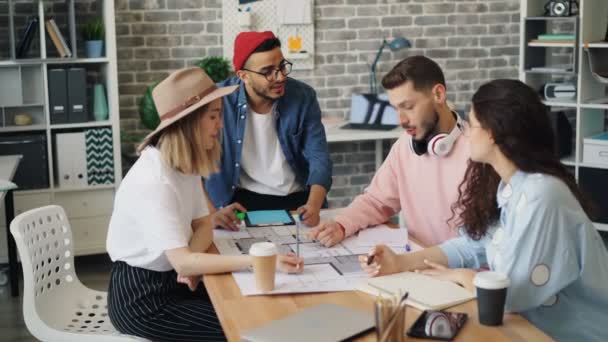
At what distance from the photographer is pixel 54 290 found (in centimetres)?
294

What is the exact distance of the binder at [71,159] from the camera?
16.7ft

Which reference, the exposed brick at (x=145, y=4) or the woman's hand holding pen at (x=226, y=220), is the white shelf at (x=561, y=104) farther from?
the woman's hand holding pen at (x=226, y=220)

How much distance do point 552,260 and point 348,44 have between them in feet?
13.3

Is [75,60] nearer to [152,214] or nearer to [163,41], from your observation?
[163,41]

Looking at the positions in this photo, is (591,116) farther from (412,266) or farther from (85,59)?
(412,266)

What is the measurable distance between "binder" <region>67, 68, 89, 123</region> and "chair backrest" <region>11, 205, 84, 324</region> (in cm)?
218

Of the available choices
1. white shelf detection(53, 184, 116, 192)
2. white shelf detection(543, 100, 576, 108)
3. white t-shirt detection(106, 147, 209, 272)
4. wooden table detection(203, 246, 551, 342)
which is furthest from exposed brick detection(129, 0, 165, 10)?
wooden table detection(203, 246, 551, 342)

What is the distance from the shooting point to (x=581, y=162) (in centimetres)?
552

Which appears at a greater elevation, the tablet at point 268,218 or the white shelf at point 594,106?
the white shelf at point 594,106

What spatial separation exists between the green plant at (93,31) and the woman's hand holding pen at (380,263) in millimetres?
3159

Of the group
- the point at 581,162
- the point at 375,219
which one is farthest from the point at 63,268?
the point at 581,162

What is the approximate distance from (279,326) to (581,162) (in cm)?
395

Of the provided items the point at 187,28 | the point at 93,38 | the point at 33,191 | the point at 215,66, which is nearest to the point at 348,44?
the point at 215,66

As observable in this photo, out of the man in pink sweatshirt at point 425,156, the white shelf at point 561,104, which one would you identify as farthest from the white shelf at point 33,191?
the white shelf at point 561,104
